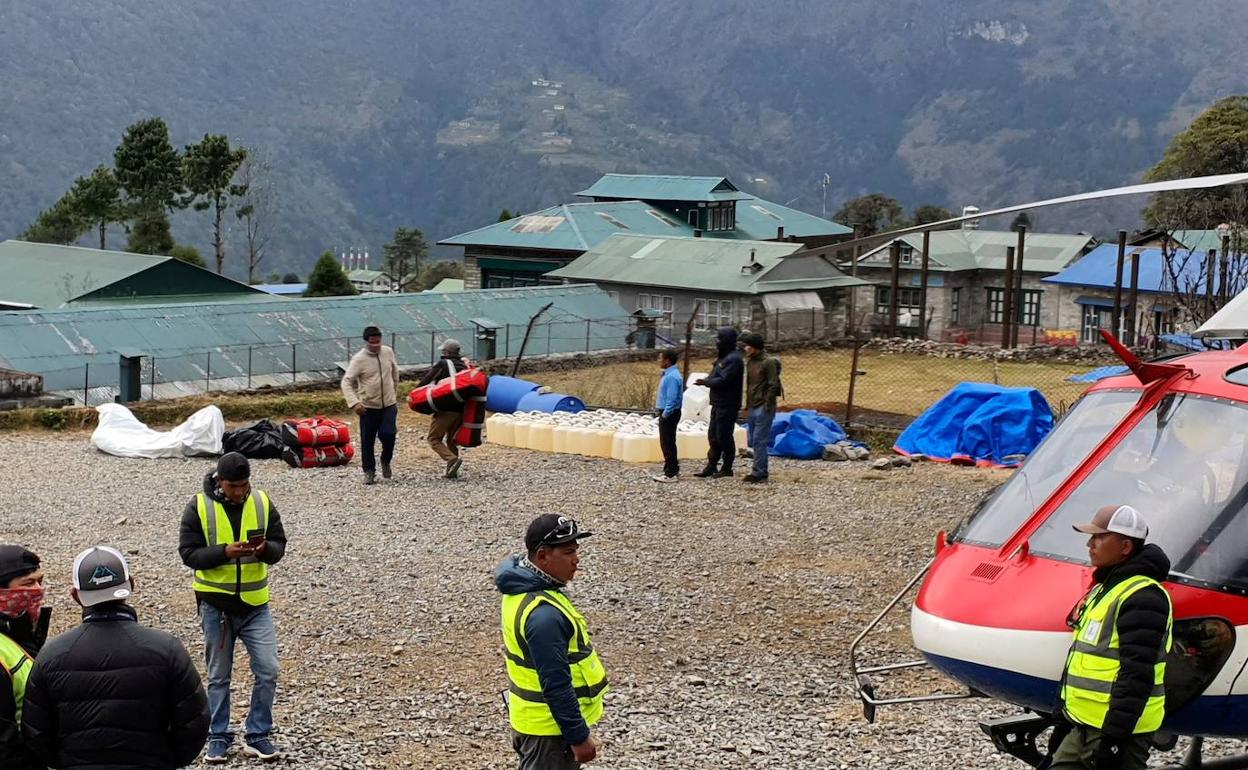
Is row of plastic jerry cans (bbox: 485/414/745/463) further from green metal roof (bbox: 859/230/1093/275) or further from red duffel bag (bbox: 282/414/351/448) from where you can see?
green metal roof (bbox: 859/230/1093/275)

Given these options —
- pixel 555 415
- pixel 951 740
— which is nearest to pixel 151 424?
pixel 555 415

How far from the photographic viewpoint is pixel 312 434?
19.6 metres

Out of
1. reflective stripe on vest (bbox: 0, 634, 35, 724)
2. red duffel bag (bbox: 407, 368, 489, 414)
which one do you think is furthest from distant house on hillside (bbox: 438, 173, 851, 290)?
reflective stripe on vest (bbox: 0, 634, 35, 724)

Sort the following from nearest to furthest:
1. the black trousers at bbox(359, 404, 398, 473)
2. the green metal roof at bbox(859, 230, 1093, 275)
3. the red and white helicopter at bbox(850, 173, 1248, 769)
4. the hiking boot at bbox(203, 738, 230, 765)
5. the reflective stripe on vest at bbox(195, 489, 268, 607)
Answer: the red and white helicopter at bbox(850, 173, 1248, 769) → the reflective stripe on vest at bbox(195, 489, 268, 607) → the hiking boot at bbox(203, 738, 230, 765) → the black trousers at bbox(359, 404, 398, 473) → the green metal roof at bbox(859, 230, 1093, 275)

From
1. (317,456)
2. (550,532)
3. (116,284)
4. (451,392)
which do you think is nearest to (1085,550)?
(550,532)

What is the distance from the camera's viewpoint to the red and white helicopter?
6887 mm

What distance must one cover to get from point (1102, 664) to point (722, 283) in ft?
146

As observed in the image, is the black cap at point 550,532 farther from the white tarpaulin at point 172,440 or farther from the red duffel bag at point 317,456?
the white tarpaulin at point 172,440

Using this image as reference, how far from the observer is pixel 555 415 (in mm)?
22391

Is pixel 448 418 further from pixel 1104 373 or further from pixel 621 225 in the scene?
pixel 621 225

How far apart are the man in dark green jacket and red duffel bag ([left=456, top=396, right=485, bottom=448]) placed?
3.14m

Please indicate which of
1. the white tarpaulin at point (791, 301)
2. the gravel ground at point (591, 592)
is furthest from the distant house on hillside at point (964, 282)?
the gravel ground at point (591, 592)

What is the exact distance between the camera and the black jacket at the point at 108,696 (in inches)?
221

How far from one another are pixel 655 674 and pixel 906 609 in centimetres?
283
